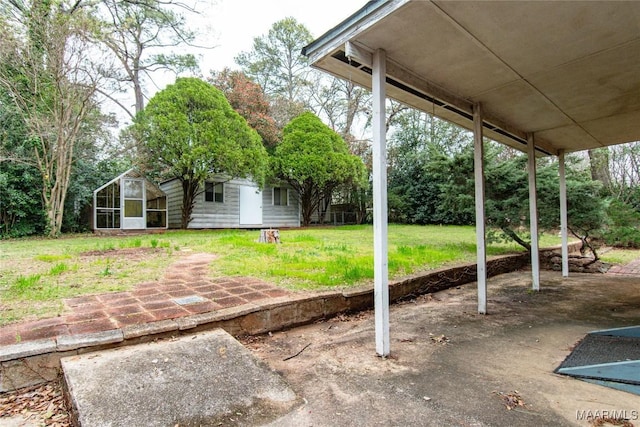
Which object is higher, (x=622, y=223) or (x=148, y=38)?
(x=148, y=38)

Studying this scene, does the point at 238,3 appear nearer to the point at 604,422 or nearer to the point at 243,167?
the point at 243,167

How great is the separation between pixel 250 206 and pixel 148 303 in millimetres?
11609

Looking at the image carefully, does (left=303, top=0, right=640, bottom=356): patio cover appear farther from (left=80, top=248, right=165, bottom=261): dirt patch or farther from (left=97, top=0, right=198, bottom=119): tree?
(left=97, top=0, right=198, bottom=119): tree

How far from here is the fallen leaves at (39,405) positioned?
155 cm

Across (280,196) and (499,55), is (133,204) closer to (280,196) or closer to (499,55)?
(280,196)

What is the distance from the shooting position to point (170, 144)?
10109mm

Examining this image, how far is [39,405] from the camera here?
1.67m

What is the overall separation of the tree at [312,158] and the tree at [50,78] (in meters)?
6.92

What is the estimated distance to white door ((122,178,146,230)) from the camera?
11.0 metres

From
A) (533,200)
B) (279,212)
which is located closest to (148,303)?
(533,200)

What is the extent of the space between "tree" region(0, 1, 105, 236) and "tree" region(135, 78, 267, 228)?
179 cm

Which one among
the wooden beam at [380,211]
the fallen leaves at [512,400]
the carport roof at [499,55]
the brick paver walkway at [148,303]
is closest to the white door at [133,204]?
the brick paver walkway at [148,303]

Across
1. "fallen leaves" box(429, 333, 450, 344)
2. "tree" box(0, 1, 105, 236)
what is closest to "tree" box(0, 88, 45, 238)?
"tree" box(0, 1, 105, 236)

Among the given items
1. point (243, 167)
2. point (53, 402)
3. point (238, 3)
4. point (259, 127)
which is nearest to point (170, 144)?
point (243, 167)
